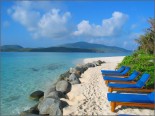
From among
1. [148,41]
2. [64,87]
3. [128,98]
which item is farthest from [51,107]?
[148,41]

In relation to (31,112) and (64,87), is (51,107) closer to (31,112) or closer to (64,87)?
(31,112)

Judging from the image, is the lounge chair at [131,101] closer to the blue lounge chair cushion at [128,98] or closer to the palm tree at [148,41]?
the blue lounge chair cushion at [128,98]

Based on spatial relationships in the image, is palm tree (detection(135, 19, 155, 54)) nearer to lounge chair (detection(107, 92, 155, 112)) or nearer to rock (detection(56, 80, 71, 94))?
rock (detection(56, 80, 71, 94))

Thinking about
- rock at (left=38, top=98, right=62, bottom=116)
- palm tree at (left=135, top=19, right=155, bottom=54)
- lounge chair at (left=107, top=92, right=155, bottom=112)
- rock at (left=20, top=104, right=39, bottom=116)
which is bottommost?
rock at (left=20, top=104, right=39, bottom=116)

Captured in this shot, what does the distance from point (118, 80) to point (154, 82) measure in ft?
4.95

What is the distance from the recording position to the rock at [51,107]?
24.3 ft

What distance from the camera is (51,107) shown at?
7.59 m

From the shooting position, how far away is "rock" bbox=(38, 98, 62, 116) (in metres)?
7.42

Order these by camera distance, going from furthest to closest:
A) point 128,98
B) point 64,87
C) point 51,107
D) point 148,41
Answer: point 148,41
point 64,87
point 51,107
point 128,98

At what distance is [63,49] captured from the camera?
122812 millimetres

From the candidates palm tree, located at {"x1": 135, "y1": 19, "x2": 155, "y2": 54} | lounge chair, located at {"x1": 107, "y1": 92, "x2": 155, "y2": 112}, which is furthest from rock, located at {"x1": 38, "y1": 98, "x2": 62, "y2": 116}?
palm tree, located at {"x1": 135, "y1": 19, "x2": 155, "y2": 54}

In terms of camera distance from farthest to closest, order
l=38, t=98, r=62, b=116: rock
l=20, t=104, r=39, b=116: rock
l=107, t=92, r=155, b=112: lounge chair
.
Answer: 1. l=20, t=104, r=39, b=116: rock
2. l=38, t=98, r=62, b=116: rock
3. l=107, t=92, r=155, b=112: lounge chair

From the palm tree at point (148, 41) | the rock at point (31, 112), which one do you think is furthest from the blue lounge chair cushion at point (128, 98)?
Result: the palm tree at point (148, 41)

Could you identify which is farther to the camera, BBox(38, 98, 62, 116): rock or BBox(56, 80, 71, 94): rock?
BBox(56, 80, 71, 94): rock
